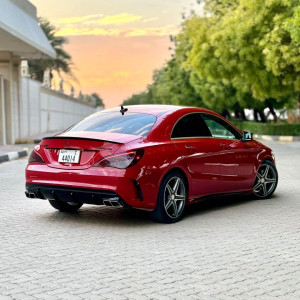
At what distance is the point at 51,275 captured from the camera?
18.9ft

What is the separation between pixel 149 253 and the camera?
6.69m

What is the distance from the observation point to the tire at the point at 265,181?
10.9 meters

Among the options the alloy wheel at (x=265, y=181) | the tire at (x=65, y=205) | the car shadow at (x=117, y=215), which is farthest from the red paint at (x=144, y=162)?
the alloy wheel at (x=265, y=181)

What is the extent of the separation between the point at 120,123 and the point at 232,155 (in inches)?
77.8

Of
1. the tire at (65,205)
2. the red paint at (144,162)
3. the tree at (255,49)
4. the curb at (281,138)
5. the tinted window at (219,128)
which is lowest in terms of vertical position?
the curb at (281,138)

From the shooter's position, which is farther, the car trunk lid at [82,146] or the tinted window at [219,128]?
the tinted window at [219,128]

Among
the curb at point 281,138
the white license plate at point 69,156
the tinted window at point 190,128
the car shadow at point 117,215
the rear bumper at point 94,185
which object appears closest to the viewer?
the rear bumper at point 94,185

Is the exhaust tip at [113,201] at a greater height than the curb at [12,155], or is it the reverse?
the exhaust tip at [113,201]

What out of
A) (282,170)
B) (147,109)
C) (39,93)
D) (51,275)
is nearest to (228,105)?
(39,93)

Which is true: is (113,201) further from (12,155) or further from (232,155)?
(12,155)

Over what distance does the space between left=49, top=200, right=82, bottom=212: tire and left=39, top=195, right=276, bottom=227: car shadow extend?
0.26 ft

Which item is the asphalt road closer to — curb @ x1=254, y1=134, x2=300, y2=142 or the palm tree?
curb @ x1=254, y1=134, x2=300, y2=142

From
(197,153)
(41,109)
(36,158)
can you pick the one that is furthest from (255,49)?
(36,158)

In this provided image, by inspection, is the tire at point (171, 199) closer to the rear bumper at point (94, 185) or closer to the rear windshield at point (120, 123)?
the rear bumper at point (94, 185)
